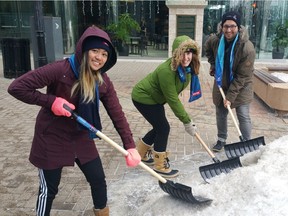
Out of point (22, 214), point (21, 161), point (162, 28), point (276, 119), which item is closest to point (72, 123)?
point (22, 214)

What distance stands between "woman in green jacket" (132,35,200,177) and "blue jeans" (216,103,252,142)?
3.55ft

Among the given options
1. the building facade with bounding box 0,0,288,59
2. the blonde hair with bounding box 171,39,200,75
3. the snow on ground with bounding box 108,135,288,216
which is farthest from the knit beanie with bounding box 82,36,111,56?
the building facade with bounding box 0,0,288,59

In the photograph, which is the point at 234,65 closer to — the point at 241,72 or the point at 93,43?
the point at 241,72

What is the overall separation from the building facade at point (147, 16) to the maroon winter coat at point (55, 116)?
1232 centimetres

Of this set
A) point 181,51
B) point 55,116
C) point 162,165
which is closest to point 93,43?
point 55,116

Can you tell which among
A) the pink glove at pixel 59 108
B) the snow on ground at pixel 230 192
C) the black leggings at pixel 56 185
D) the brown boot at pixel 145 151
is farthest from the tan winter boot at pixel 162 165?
the pink glove at pixel 59 108

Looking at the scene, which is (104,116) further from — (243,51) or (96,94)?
(96,94)

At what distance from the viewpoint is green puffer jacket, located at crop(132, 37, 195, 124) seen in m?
3.58

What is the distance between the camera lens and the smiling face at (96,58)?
2422 millimetres

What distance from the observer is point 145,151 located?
437cm

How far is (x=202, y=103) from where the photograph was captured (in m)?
7.55

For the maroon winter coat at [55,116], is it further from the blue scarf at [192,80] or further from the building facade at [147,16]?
the building facade at [147,16]

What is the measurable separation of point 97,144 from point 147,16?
472 inches

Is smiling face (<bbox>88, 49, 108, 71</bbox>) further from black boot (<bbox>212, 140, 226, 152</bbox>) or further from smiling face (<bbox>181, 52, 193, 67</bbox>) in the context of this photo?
black boot (<bbox>212, 140, 226, 152</bbox>)
